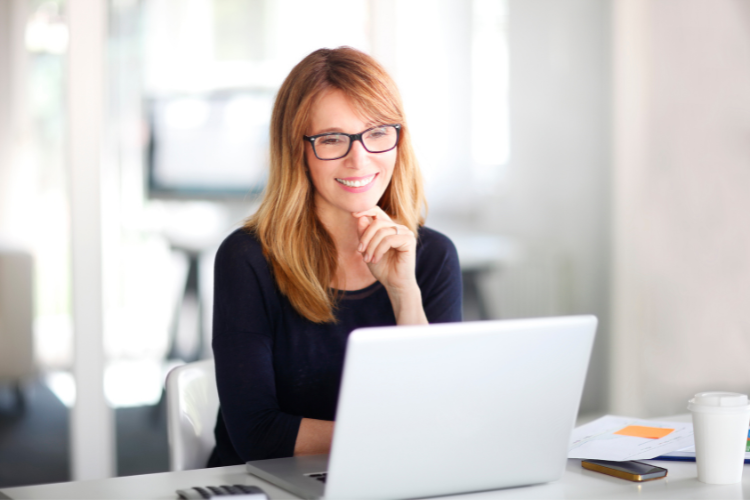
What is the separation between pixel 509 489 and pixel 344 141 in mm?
770

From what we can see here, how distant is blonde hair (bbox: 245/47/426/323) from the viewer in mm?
1517

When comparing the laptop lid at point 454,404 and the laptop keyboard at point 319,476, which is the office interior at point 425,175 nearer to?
the laptop keyboard at point 319,476

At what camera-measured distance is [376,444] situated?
2.94 ft

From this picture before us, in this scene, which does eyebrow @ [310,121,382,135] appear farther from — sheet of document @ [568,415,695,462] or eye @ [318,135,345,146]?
sheet of document @ [568,415,695,462]

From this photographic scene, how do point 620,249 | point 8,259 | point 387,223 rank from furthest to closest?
point 620,249 < point 8,259 < point 387,223

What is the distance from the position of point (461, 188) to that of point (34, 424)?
6.23 ft

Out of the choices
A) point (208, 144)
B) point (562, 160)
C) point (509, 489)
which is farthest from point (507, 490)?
point (562, 160)

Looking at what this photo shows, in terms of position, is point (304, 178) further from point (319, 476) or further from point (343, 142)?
point (319, 476)

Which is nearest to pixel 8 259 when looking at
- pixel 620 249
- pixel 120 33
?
pixel 120 33

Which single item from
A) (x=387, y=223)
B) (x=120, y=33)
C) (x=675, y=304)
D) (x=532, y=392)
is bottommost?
(x=675, y=304)

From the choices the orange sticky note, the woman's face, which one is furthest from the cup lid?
the woman's face

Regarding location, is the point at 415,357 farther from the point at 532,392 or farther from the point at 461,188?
the point at 461,188

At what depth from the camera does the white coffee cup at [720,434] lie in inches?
40.2

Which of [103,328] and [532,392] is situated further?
[103,328]
